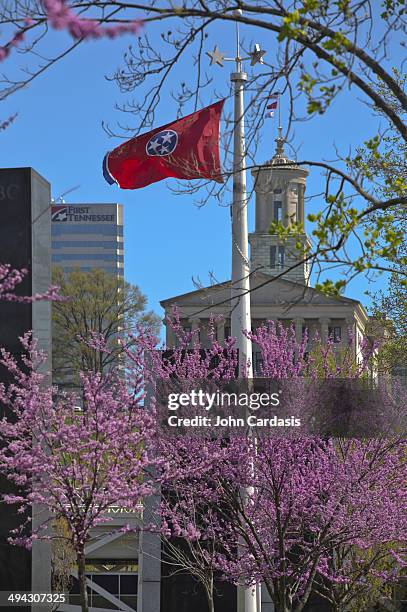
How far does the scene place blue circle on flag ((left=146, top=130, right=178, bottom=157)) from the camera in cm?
1811

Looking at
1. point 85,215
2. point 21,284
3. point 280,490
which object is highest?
point 85,215

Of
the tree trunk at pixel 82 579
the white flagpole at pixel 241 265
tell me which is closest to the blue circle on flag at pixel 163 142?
the white flagpole at pixel 241 265

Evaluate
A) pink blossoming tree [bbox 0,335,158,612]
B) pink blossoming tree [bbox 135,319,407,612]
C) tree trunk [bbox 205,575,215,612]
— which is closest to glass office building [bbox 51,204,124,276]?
tree trunk [bbox 205,575,215,612]

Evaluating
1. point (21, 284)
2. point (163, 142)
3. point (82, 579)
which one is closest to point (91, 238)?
point (163, 142)

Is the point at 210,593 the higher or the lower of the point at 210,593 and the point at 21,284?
the lower

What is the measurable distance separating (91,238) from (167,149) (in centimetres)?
14798

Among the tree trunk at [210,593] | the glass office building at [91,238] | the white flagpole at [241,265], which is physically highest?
the glass office building at [91,238]

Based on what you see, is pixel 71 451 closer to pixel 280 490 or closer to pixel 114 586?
pixel 280 490

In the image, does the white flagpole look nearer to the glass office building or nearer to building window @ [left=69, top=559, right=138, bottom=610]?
building window @ [left=69, top=559, right=138, bottom=610]

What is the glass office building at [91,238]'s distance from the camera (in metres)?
165

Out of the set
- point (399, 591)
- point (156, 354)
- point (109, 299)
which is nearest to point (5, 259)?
point (156, 354)

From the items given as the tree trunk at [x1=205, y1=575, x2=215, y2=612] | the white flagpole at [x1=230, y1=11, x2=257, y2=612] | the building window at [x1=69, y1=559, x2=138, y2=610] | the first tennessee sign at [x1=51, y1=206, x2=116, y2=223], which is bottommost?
the building window at [x1=69, y1=559, x2=138, y2=610]

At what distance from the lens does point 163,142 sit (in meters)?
18.1

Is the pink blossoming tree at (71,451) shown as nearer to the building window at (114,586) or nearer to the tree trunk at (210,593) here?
the tree trunk at (210,593)
